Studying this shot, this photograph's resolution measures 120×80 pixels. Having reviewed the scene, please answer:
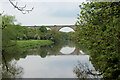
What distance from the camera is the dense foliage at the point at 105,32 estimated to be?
435 cm

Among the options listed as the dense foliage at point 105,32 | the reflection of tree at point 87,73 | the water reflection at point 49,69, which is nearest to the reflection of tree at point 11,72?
the water reflection at point 49,69

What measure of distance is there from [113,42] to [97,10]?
180cm

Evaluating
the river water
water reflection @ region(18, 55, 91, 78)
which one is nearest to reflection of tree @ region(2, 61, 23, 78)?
the river water

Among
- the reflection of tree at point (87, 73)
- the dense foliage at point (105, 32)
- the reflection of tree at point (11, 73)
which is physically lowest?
the reflection of tree at point (11, 73)

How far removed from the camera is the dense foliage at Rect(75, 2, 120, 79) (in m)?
4.35

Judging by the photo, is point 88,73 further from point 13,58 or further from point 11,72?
point 13,58

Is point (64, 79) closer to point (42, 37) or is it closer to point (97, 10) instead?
point (97, 10)

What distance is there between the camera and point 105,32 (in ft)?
15.2

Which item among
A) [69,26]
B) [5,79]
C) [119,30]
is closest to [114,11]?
[119,30]

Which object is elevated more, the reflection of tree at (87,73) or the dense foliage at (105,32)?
the dense foliage at (105,32)

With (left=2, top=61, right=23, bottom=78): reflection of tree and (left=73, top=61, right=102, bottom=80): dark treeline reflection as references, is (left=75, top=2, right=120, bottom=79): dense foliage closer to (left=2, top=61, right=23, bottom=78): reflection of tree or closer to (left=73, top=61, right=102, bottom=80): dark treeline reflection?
(left=73, top=61, right=102, bottom=80): dark treeline reflection

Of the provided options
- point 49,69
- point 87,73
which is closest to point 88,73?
point 87,73

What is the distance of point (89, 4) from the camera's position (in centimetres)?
629

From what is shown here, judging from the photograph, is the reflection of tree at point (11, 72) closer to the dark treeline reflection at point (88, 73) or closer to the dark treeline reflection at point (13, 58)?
the dark treeline reflection at point (13, 58)
